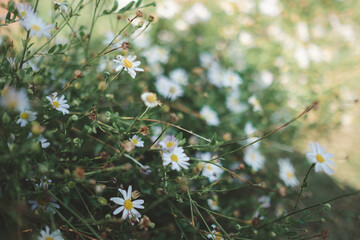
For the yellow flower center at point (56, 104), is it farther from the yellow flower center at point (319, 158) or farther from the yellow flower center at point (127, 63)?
the yellow flower center at point (319, 158)

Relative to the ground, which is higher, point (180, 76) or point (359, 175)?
point (180, 76)

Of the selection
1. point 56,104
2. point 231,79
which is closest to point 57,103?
point 56,104

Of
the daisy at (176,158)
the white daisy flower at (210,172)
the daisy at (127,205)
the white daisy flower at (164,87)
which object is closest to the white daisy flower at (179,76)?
the white daisy flower at (164,87)

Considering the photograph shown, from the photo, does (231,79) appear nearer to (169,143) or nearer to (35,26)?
(169,143)

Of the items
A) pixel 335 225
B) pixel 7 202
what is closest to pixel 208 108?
pixel 335 225

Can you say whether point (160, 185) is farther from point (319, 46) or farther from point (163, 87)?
point (319, 46)
